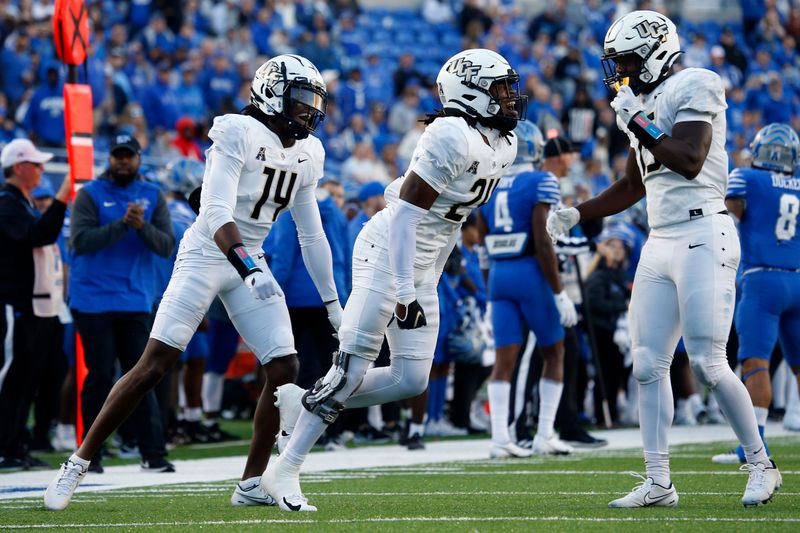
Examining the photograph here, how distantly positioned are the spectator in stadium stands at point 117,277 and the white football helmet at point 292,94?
81.6 inches

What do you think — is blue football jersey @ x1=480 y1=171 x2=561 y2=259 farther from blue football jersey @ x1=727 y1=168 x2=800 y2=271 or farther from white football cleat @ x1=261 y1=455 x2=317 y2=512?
white football cleat @ x1=261 y1=455 x2=317 y2=512

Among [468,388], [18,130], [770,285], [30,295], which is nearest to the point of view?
[770,285]

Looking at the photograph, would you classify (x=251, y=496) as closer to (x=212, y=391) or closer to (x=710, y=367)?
(x=710, y=367)

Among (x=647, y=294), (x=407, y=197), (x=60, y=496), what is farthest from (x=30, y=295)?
(x=647, y=294)

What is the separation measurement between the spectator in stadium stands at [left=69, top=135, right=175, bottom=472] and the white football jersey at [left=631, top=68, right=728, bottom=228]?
135 inches

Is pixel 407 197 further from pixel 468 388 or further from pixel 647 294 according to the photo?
pixel 468 388

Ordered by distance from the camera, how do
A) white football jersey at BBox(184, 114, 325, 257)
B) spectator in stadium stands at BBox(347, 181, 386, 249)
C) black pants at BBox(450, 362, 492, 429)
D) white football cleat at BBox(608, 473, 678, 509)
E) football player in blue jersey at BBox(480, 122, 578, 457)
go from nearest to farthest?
white football cleat at BBox(608, 473, 678, 509)
white football jersey at BBox(184, 114, 325, 257)
football player in blue jersey at BBox(480, 122, 578, 457)
spectator in stadium stands at BBox(347, 181, 386, 249)
black pants at BBox(450, 362, 492, 429)

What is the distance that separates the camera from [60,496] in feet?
18.9

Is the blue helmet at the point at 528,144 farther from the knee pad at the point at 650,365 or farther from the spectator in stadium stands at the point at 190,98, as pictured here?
the spectator in stadium stands at the point at 190,98

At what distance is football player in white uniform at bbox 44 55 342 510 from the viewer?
5809 millimetres

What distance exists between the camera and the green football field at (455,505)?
5.00 meters

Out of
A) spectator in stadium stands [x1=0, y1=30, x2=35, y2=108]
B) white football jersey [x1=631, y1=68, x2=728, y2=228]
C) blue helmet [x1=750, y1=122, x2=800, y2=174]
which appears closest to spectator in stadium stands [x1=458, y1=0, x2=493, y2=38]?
spectator in stadium stands [x1=0, y1=30, x2=35, y2=108]

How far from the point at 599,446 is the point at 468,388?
6.62 ft

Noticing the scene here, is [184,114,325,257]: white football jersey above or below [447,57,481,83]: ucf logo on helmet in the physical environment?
below
